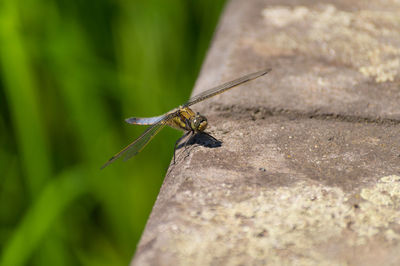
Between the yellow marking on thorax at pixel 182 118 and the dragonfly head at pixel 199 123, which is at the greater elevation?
the dragonfly head at pixel 199 123

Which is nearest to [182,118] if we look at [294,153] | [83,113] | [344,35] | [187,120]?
[187,120]

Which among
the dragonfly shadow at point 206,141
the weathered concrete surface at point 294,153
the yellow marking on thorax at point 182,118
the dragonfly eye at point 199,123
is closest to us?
the weathered concrete surface at point 294,153

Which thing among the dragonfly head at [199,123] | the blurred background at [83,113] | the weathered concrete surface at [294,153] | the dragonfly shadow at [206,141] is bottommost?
the blurred background at [83,113]

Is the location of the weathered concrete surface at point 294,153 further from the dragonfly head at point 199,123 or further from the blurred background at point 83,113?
the blurred background at point 83,113

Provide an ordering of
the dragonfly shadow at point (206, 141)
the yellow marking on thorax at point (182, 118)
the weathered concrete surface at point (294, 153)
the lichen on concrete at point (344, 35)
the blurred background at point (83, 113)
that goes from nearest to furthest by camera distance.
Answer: the weathered concrete surface at point (294, 153)
the dragonfly shadow at point (206, 141)
the yellow marking on thorax at point (182, 118)
the lichen on concrete at point (344, 35)
the blurred background at point (83, 113)

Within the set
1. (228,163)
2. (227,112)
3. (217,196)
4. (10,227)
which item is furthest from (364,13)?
(10,227)

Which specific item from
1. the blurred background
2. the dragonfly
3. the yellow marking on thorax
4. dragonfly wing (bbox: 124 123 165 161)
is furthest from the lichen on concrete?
the blurred background

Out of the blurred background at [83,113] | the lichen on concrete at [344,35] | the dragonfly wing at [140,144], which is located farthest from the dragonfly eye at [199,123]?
the blurred background at [83,113]

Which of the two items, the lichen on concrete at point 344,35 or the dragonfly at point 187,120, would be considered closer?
the dragonfly at point 187,120
